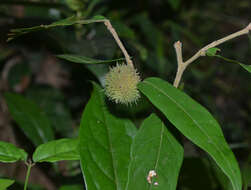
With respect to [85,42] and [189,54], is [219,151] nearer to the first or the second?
[85,42]

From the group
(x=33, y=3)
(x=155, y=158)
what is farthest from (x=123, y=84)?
(x=33, y=3)

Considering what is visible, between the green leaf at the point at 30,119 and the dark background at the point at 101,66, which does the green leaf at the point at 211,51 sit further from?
the green leaf at the point at 30,119

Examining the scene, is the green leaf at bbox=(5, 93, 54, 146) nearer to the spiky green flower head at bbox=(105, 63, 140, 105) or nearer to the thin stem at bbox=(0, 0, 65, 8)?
the thin stem at bbox=(0, 0, 65, 8)

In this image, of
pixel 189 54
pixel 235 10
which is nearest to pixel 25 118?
pixel 189 54

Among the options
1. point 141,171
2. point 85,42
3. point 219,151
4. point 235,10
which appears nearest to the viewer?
point 219,151

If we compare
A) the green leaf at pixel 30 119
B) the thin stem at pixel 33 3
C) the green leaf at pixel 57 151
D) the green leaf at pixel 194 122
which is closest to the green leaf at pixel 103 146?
the green leaf at pixel 57 151

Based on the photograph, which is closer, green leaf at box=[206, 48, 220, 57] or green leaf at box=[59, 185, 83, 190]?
green leaf at box=[206, 48, 220, 57]

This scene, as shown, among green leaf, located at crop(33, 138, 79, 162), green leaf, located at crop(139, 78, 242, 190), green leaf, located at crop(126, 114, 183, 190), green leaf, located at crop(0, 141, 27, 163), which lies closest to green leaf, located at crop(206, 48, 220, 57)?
green leaf, located at crop(139, 78, 242, 190)
